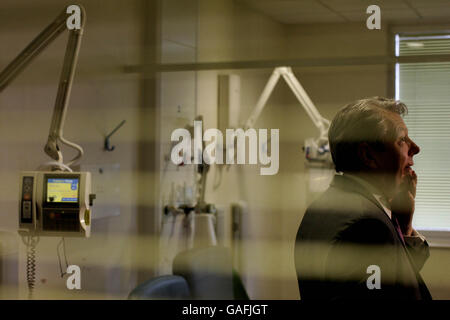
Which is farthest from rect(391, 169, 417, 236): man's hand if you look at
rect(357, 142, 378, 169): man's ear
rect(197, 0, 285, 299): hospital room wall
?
rect(197, 0, 285, 299): hospital room wall

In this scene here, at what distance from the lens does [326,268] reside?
175 centimetres

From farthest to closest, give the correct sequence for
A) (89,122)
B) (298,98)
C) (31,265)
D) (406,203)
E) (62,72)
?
(298,98) → (89,122) → (31,265) → (62,72) → (406,203)

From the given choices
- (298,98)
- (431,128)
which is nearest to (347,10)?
(431,128)

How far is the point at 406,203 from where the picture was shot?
67.9 inches

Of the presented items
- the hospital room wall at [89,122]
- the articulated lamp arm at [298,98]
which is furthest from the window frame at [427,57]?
the hospital room wall at [89,122]

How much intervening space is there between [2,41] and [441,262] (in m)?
1.68

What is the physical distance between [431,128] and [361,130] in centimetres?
25

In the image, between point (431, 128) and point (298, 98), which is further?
point (298, 98)

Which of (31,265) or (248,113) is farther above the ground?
(248,113)

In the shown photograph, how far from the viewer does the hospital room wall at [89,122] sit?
7.72 feet

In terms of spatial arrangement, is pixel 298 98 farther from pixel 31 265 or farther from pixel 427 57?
pixel 31 265

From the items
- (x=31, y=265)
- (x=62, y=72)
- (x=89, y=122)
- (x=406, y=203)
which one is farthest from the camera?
(x=89, y=122)
